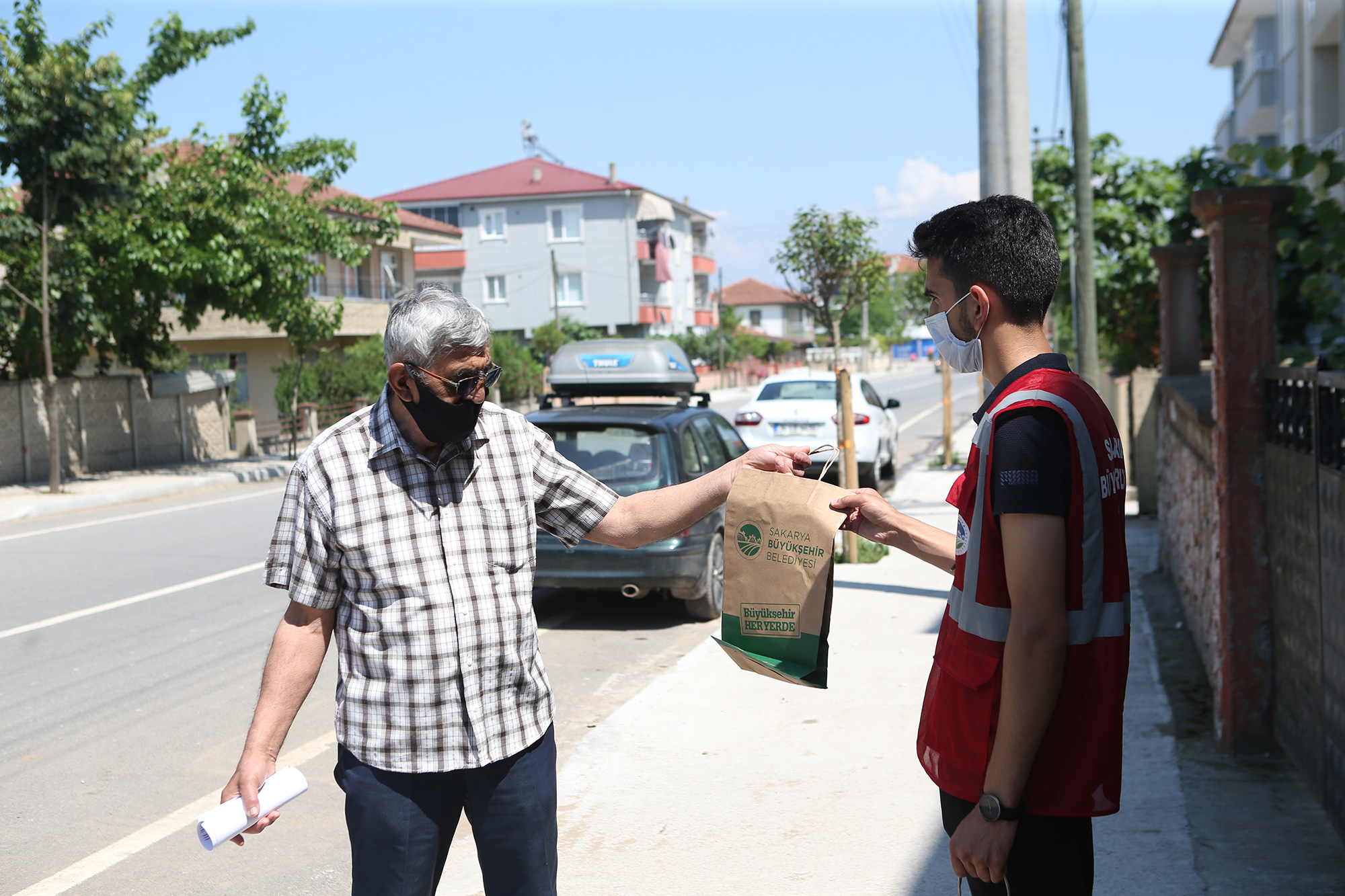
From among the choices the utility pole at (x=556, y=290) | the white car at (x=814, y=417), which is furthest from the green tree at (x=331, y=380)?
the utility pole at (x=556, y=290)

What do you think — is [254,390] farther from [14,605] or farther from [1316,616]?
[1316,616]

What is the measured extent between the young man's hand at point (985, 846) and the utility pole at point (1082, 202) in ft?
33.1

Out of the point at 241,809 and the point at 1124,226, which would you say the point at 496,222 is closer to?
the point at 1124,226

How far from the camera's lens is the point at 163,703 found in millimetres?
6301

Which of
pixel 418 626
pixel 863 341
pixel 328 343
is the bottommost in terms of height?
pixel 418 626

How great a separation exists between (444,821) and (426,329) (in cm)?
111

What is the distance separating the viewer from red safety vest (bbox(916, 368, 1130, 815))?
201 centimetres

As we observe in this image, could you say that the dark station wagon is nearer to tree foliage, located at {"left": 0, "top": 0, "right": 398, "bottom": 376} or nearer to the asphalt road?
the asphalt road

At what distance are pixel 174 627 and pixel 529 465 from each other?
6.37 metres

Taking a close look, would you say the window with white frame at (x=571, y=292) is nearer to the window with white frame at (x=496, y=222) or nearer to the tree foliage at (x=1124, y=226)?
the window with white frame at (x=496, y=222)

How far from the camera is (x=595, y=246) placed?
5631 cm

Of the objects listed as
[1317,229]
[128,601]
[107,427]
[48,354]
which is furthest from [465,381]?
[107,427]

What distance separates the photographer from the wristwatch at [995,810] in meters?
2.01

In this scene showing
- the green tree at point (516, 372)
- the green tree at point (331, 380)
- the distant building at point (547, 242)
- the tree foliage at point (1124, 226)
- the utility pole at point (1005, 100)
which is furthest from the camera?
the distant building at point (547, 242)
